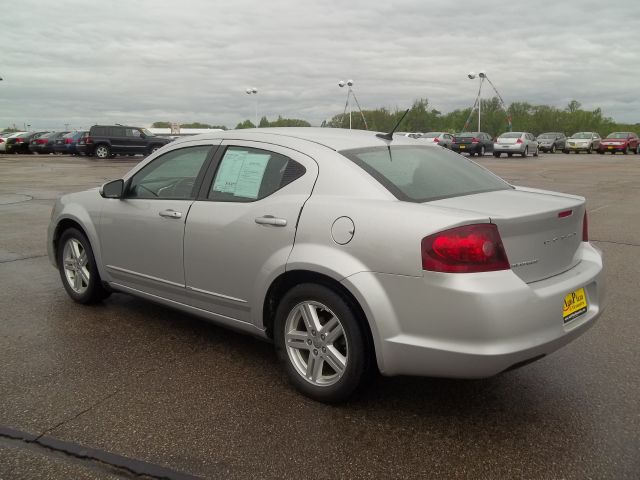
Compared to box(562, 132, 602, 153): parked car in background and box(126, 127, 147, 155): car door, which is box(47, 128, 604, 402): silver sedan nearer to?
box(126, 127, 147, 155): car door

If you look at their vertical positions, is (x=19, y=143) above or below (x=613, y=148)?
above

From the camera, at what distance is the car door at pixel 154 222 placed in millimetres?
4188

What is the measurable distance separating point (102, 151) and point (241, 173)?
32.2 metres

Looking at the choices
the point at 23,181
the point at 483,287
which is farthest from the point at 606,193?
the point at 23,181

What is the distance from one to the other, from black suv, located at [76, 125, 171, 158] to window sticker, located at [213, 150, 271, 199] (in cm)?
3050

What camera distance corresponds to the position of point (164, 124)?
98000 millimetres

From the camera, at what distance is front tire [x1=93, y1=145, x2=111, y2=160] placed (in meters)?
33.5

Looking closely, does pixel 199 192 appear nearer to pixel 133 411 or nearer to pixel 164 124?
pixel 133 411

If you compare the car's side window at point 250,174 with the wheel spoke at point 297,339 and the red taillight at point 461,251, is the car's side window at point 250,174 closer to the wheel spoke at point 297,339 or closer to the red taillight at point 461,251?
the wheel spoke at point 297,339

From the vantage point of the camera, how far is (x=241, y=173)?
3.95 m

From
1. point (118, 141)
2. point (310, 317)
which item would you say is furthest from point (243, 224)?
point (118, 141)

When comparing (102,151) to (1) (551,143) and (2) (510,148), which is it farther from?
(1) (551,143)

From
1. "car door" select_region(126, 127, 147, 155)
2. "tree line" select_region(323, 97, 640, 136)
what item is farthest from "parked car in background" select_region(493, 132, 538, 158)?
"tree line" select_region(323, 97, 640, 136)

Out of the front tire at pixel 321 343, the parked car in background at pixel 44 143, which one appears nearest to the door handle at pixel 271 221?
the front tire at pixel 321 343
